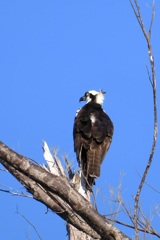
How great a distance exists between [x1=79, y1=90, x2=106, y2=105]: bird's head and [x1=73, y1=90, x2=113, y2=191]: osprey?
0.54 meters

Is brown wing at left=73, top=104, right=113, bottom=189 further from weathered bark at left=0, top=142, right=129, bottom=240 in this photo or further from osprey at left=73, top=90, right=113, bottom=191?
weathered bark at left=0, top=142, right=129, bottom=240

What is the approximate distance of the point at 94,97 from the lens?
9914mm

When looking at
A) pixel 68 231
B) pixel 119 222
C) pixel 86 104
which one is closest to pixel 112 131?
pixel 86 104

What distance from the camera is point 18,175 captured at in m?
4.91

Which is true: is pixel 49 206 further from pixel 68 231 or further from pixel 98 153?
pixel 98 153

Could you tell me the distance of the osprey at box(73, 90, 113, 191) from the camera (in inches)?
321

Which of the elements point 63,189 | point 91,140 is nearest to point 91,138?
point 91,140

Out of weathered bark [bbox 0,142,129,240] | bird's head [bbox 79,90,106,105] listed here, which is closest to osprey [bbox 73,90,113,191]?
bird's head [bbox 79,90,106,105]

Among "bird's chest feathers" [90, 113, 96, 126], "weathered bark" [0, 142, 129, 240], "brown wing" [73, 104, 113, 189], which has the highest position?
"bird's chest feathers" [90, 113, 96, 126]

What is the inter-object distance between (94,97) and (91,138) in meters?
1.57

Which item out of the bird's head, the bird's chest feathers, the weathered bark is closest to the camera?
the weathered bark

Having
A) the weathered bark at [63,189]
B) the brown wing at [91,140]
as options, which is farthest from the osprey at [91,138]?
the weathered bark at [63,189]

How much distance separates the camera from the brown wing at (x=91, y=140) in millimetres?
8145

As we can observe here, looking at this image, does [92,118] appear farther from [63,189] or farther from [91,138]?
[63,189]
